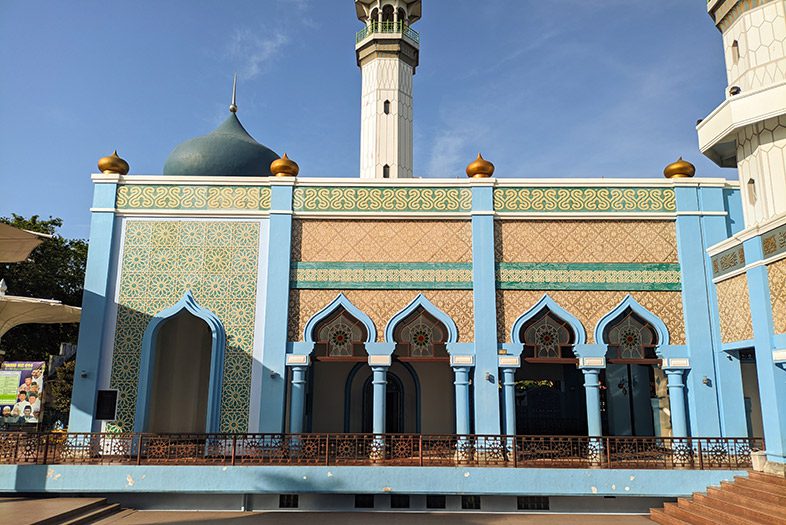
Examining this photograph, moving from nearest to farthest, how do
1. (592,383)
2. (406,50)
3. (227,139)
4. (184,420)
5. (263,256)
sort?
(592,383) < (263,256) < (184,420) < (227,139) < (406,50)

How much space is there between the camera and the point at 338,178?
9.62 meters

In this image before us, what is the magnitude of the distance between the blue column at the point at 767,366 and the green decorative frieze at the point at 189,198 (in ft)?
23.1

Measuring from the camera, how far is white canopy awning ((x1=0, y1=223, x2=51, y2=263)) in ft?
22.6

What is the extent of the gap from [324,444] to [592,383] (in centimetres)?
408

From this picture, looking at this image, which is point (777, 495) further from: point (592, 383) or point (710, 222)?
point (710, 222)

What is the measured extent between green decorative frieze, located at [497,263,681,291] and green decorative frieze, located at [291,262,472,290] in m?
0.71

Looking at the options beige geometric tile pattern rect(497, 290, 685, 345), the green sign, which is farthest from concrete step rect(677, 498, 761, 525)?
the green sign

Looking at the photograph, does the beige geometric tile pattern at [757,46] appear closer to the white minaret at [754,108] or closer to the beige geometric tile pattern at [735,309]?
the white minaret at [754,108]

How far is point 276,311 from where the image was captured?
9.12 metres

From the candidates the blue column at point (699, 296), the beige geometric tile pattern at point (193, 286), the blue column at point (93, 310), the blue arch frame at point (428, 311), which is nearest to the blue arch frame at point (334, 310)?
the blue arch frame at point (428, 311)

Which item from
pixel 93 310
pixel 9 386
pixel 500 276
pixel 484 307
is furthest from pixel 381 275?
pixel 9 386

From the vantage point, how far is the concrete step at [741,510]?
597 centimetres

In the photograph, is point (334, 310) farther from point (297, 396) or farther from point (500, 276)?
point (500, 276)

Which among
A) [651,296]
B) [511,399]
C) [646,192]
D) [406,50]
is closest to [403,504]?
[511,399]
